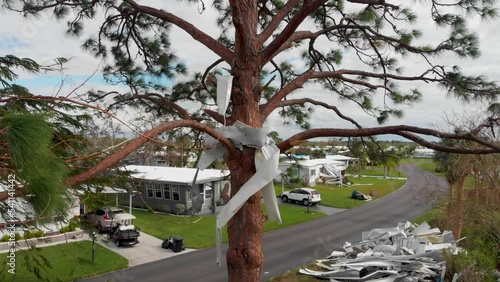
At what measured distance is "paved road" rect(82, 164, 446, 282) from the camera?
967 centimetres

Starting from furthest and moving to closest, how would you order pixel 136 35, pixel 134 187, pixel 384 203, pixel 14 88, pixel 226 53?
pixel 384 203 → pixel 136 35 → pixel 226 53 → pixel 134 187 → pixel 14 88

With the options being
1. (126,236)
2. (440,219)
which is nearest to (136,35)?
(126,236)

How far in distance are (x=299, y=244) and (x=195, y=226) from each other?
14.0ft

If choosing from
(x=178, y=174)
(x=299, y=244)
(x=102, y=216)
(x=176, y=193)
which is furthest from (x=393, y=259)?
(x=178, y=174)

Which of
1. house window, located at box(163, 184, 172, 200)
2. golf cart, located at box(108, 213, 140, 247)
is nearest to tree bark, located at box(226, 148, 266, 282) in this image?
golf cart, located at box(108, 213, 140, 247)

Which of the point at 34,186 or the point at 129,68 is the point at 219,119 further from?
Result: the point at 34,186

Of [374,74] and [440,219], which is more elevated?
[374,74]

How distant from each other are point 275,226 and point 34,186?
14.5 metres

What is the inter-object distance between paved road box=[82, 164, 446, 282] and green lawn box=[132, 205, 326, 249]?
1.92 feet

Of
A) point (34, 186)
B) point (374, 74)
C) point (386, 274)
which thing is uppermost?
point (374, 74)

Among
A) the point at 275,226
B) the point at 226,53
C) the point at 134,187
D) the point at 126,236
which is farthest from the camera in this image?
the point at 275,226

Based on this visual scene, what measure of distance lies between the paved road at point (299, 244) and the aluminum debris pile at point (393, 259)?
101 cm

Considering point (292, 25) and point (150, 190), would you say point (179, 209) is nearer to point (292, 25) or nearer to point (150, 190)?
point (150, 190)

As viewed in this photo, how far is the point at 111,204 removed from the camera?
3.21 metres
